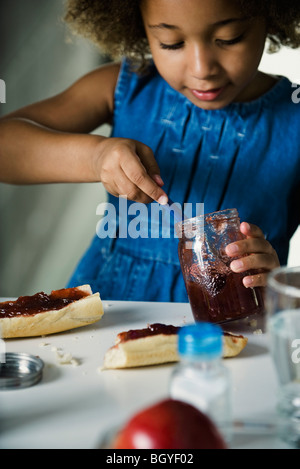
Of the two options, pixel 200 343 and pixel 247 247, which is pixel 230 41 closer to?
pixel 247 247

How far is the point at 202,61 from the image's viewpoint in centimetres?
106

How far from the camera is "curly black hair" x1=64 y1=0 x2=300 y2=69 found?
128cm

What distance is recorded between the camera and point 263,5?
1.15 metres

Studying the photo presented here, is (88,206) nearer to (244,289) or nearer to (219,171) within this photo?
(219,171)

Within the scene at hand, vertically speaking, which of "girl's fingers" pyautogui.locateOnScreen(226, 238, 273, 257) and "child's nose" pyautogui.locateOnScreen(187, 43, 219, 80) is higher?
"child's nose" pyautogui.locateOnScreen(187, 43, 219, 80)

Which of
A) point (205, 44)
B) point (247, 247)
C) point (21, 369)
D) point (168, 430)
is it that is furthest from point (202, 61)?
point (168, 430)

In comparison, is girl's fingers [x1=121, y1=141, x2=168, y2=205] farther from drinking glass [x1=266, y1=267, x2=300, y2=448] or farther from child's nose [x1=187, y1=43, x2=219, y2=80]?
drinking glass [x1=266, y1=267, x2=300, y2=448]

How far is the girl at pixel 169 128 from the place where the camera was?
1.13 metres

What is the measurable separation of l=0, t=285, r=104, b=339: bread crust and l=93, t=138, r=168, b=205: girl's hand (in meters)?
0.20

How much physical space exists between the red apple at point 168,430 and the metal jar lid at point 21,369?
26 cm

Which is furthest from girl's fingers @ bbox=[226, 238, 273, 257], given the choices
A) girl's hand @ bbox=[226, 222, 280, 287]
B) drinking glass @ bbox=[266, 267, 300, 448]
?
drinking glass @ bbox=[266, 267, 300, 448]

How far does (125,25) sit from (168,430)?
3.87ft

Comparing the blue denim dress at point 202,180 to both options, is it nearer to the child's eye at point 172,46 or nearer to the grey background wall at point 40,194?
the child's eye at point 172,46

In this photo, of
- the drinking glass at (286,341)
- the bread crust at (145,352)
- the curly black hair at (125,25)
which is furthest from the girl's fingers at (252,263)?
the curly black hair at (125,25)
